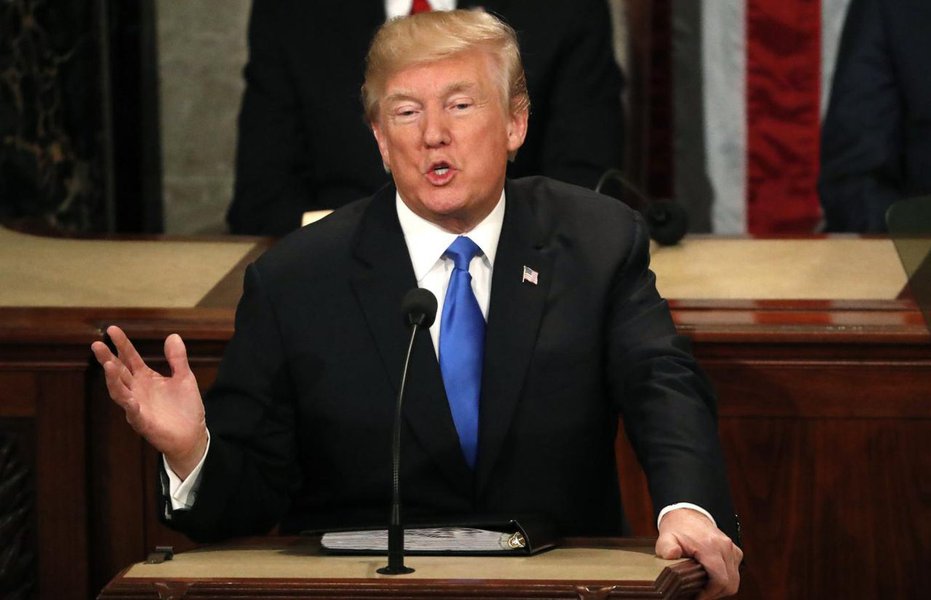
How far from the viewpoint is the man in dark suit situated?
2.39m

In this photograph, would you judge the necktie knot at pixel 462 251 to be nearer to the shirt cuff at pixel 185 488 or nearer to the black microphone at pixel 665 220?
the shirt cuff at pixel 185 488

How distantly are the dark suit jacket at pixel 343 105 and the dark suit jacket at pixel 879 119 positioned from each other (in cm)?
53

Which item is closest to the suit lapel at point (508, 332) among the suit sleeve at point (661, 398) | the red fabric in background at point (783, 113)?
the suit sleeve at point (661, 398)

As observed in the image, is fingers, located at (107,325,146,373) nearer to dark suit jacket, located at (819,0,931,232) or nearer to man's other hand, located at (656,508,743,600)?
man's other hand, located at (656,508,743,600)

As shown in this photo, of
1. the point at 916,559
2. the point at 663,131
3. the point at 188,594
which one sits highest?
the point at 663,131

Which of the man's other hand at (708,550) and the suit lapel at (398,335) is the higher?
the suit lapel at (398,335)

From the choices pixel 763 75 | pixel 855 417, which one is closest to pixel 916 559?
pixel 855 417

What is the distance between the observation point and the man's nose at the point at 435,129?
7.88 ft

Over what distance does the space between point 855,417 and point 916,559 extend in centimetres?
25

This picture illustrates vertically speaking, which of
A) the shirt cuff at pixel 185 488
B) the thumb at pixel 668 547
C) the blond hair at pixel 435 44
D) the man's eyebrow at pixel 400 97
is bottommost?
the thumb at pixel 668 547

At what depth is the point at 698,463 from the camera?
7.39ft

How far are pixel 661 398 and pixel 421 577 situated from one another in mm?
565

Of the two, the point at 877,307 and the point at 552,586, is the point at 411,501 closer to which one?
the point at 552,586

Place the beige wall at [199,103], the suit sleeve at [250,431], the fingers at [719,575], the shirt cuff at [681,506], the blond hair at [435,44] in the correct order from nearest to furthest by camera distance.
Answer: the fingers at [719,575] < the shirt cuff at [681,506] < the suit sleeve at [250,431] < the blond hair at [435,44] < the beige wall at [199,103]
